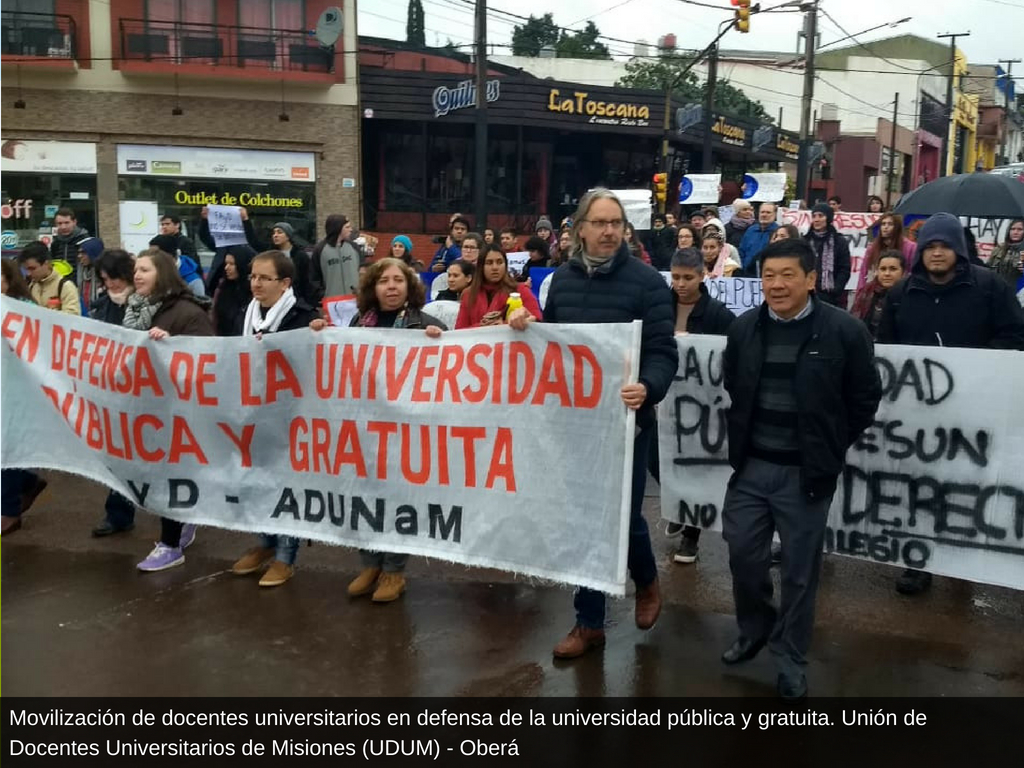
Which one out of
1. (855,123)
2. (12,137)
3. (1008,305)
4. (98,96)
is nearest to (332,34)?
(98,96)

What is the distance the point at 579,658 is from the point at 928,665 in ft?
4.83

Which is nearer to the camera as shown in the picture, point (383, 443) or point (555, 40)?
point (383, 443)

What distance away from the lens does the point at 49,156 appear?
24406 mm

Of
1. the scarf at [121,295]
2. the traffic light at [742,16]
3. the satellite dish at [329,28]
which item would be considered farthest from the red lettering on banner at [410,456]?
the satellite dish at [329,28]

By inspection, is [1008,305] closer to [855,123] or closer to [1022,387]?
[1022,387]

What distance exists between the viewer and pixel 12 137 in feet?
79.3

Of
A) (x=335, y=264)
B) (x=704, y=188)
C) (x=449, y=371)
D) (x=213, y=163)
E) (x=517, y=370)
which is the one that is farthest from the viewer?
(x=213, y=163)

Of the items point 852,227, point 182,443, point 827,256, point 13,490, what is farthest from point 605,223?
point 852,227

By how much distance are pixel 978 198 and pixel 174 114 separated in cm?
2199

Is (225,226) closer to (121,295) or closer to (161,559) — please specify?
(121,295)

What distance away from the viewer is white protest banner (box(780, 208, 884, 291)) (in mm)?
12188

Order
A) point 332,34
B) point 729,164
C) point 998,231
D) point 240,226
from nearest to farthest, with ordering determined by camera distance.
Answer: point 240,226
point 998,231
point 332,34
point 729,164

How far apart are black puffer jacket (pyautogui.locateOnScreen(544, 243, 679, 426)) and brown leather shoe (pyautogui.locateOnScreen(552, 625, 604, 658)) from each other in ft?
3.10

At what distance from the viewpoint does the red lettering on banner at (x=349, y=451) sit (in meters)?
4.82
